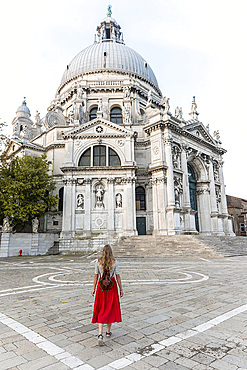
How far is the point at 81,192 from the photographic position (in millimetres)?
29391

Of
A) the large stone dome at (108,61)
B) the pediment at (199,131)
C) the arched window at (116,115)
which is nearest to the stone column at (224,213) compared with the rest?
the pediment at (199,131)

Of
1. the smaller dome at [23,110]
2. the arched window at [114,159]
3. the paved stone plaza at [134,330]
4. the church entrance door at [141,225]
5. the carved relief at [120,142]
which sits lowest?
the paved stone plaza at [134,330]

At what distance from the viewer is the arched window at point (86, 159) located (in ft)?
100

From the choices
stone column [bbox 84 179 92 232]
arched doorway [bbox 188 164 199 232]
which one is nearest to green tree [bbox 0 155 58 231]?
stone column [bbox 84 179 92 232]

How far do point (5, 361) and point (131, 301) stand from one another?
12.7 ft

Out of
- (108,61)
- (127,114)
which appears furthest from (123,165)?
(108,61)

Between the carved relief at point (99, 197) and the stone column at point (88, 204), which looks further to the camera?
the carved relief at point (99, 197)

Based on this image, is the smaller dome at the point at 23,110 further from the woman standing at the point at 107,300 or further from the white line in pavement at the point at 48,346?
the woman standing at the point at 107,300

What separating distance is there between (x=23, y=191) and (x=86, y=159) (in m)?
8.10

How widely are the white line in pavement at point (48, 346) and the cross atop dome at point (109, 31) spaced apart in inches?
2437

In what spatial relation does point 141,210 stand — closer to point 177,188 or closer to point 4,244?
point 177,188

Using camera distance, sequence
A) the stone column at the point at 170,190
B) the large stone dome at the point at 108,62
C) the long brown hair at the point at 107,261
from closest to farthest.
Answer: the long brown hair at the point at 107,261
the stone column at the point at 170,190
the large stone dome at the point at 108,62

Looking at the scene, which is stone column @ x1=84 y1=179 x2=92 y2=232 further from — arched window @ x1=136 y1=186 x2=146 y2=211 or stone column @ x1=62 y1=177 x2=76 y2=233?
arched window @ x1=136 y1=186 x2=146 y2=211

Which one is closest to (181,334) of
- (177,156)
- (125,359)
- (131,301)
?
(125,359)
